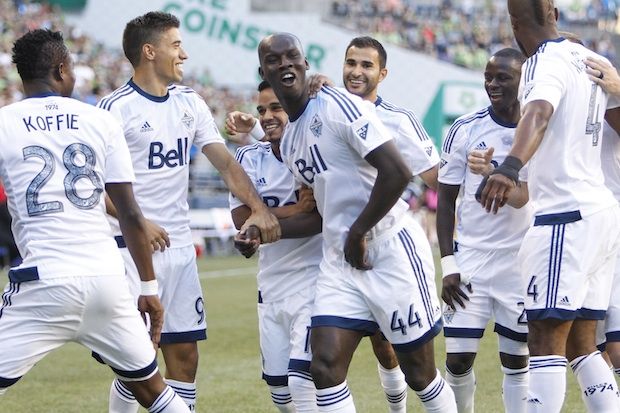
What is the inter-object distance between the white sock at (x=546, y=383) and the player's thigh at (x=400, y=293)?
717 mm

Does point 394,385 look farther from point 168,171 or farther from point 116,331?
point 116,331

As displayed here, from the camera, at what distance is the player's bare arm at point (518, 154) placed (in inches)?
224

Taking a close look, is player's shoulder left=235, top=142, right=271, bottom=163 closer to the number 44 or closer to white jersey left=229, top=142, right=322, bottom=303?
white jersey left=229, top=142, right=322, bottom=303

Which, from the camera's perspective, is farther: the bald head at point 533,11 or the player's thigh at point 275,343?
the player's thigh at point 275,343

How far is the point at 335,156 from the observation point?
661cm

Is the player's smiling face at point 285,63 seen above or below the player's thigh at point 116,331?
above

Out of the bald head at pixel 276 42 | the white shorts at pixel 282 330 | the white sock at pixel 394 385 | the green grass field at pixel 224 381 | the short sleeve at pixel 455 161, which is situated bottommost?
the green grass field at pixel 224 381

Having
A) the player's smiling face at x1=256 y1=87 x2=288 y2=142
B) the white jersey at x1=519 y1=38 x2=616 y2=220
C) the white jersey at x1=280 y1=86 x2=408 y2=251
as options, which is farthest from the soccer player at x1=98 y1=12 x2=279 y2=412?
the white jersey at x1=519 y1=38 x2=616 y2=220

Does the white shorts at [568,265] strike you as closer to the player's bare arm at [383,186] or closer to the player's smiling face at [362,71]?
the player's bare arm at [383,186]

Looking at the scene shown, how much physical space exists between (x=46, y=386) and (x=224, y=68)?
28.1m

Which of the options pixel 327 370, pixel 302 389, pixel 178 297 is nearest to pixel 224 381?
pixel 178 297

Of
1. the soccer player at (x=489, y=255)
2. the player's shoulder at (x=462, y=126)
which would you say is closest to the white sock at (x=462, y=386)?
the soccer player at (x=489, y=255)

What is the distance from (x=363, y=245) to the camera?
6.54m

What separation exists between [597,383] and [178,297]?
271cm
